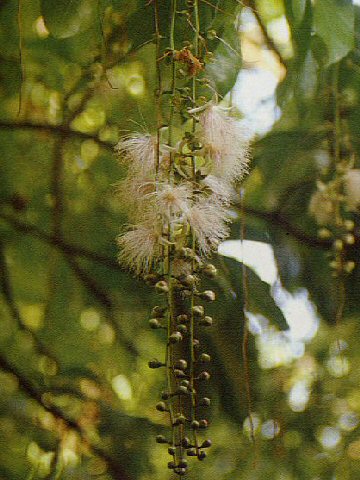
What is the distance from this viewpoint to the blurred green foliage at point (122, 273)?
94cm

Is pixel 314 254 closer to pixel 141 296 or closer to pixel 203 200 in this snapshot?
pixel 141 296

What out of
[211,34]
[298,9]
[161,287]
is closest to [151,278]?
[161,287]

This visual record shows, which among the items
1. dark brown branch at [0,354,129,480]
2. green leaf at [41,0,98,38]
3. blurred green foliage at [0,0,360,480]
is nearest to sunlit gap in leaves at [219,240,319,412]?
blurred green foliage at [0,0,360,480]

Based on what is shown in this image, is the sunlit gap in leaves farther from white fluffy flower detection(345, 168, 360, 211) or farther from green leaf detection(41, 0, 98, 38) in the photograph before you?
green leaf detection(41, 0, 98, 38)

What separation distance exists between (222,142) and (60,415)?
434 mm

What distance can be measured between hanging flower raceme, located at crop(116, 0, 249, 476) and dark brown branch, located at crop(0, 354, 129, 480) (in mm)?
224

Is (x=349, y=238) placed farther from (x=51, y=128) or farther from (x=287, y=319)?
(x=51, y=128)

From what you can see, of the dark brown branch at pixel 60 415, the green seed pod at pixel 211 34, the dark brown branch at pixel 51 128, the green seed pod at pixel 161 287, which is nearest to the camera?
the green seed pod at pixel 161 287

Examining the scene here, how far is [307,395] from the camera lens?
100 centimetres

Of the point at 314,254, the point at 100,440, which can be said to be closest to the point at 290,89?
the point at 314,254

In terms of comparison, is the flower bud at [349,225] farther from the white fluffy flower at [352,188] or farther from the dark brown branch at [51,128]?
the dark brown branch at [51,128]

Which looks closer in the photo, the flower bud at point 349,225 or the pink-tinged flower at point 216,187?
the pink-tinged flower at point 216,187

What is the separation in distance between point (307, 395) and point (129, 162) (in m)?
0.43

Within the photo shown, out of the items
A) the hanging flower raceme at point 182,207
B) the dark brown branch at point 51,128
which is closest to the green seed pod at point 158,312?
the hanging flower raceme at point 182,207
